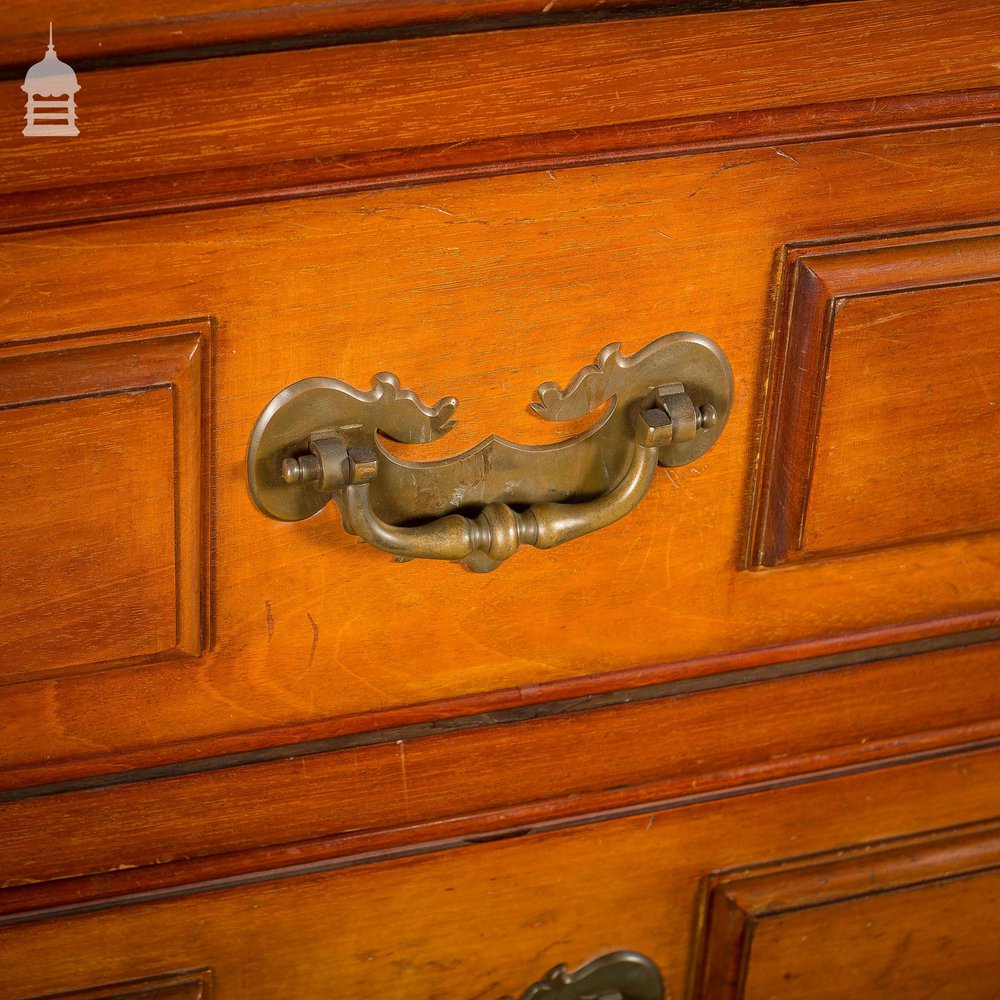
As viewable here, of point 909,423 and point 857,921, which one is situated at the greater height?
point 909,423

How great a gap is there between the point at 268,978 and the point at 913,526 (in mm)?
314

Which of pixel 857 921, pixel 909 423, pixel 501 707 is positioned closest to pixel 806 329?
pixel 909 423

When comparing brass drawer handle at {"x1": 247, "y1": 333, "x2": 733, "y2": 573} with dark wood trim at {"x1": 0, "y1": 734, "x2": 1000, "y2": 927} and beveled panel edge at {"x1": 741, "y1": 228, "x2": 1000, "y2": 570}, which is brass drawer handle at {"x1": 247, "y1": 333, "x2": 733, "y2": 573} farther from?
dark wood trim at {"x1": 0, "y1": 734, "x2": 1000, "y2": 927}

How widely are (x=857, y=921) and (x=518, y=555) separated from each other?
0.27 meters

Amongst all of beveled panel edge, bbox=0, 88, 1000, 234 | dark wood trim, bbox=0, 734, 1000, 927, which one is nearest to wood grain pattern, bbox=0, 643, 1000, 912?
dark wood trim, bbox=0, 734, 1000, 927

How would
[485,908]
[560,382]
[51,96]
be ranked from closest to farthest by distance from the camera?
1. [51,96]
2. [560,382]
3. [485,908]

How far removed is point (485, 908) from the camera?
582 millimetres

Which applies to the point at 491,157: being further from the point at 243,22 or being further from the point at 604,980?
the point at 604,980

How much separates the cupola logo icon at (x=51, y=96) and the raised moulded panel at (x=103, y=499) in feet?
0.21

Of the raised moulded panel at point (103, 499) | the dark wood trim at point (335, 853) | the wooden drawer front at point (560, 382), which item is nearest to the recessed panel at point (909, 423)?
the wooden drawer front at point (560, 382)

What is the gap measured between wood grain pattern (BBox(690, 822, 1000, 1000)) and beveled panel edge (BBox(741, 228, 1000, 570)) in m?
0.18

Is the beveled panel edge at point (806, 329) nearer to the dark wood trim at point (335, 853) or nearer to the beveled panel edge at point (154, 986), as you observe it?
the dark wood trim at point (335, 853)

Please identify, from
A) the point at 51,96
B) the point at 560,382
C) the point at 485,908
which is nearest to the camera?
the point at 51,96

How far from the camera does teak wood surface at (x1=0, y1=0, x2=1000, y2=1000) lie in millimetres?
411
